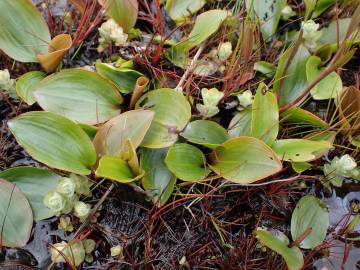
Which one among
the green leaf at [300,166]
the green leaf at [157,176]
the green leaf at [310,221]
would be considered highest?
the green leaf at [157,176]

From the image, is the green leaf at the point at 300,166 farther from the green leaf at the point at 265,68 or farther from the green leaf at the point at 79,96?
the green leaf at the point at 79,96

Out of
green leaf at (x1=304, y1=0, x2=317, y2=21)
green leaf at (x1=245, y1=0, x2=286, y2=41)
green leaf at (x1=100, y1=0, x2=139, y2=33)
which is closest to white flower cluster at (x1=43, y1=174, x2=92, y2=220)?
green leaf at (x1=100, y1=0, x2=139, y2=33)

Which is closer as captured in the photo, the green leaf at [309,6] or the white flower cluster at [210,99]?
the white flower cluster at [210,99]

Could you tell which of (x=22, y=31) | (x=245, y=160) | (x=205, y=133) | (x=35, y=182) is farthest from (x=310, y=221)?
(x=22, y=31)

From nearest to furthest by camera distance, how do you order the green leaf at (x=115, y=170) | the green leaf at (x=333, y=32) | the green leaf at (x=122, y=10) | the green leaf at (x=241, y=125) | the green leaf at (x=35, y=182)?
1. the green leaf at (x=115, y=170)
2. the green leaf at (x=35, y=182)
3. the green leaf at (x=241, y=125)
4. the green leaf at (x=122, y=10)
5. the green leaf at (x=333, y=32)

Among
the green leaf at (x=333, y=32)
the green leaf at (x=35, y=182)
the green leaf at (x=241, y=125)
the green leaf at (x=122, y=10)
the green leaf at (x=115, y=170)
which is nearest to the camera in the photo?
the green leaf at (x=115, y=170)

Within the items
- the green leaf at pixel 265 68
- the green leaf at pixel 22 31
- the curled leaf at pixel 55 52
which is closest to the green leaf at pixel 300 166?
the green leaf at pixel 265 68

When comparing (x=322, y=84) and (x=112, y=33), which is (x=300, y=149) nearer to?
(x=322, y=84)
